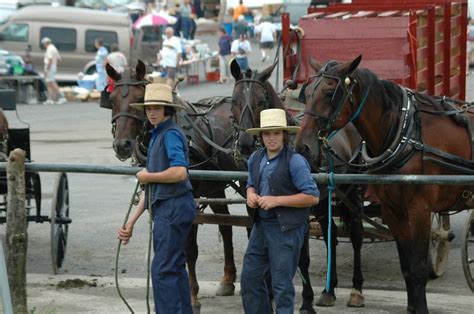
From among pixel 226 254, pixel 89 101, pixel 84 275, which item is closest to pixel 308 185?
pixel 226 254

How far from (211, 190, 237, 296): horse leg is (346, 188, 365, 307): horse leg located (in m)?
1.12

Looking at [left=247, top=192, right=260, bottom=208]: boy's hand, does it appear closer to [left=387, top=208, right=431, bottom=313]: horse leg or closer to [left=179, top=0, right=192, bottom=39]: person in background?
[left=387, top=208, right=431, bottom=313]: horse leg

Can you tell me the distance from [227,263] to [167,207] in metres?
2.90

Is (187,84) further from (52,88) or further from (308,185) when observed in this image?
(308,185)

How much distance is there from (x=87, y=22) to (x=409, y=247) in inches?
1201

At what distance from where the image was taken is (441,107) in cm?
912

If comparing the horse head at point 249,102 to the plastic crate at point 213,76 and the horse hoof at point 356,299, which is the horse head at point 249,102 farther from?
the plastic crate at point 213,76

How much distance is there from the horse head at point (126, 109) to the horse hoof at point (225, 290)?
1649 mm

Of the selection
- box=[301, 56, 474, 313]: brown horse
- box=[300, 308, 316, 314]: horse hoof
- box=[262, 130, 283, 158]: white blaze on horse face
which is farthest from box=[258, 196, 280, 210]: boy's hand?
box=[300, 308, 316, 314]: horse hoof

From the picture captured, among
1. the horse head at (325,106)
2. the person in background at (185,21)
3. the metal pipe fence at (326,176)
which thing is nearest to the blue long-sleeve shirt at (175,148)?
the metal pipe fence at (326,176)

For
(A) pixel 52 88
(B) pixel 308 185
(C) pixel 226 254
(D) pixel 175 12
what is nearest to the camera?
(B) pixel 308 185

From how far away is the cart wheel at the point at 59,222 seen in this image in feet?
35.9

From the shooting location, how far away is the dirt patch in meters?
10.4

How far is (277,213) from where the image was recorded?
24.0 feet
